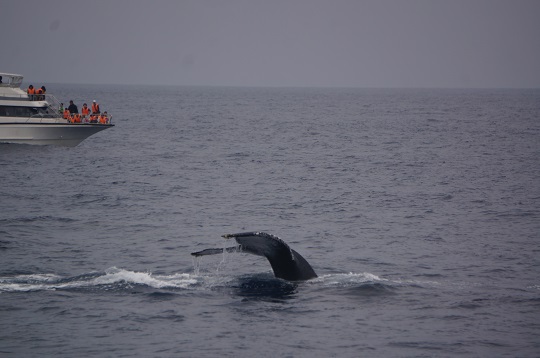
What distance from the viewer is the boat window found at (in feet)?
182

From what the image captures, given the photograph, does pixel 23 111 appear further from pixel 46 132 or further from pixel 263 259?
pixel 263 259

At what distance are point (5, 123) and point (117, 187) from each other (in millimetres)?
16798

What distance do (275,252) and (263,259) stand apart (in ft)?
20.3

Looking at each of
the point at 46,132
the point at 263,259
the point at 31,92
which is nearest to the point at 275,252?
the point at 263,259

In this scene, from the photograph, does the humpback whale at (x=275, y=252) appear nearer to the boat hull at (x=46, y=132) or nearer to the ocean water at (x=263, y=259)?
the ocean water at (x=263, y=259)

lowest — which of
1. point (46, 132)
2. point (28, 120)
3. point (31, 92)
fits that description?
point (46, 132)

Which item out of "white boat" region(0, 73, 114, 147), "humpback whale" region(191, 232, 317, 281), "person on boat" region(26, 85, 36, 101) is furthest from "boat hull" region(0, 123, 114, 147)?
"humpback whale" region(191, 232, 317, 281)

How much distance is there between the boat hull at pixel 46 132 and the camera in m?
56.2

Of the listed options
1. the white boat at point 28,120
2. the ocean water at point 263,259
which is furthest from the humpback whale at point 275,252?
the white boat at point 28,120

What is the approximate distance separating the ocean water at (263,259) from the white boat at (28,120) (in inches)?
49.3

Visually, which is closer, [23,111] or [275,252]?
[275,252]

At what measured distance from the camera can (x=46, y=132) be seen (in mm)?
58000

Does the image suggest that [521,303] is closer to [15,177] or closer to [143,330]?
[143,330]

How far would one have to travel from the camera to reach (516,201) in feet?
131
